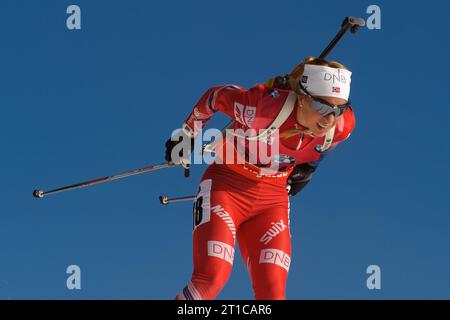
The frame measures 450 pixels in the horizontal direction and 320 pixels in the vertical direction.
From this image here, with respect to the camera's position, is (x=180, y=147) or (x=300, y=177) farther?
(x=300, y=177)

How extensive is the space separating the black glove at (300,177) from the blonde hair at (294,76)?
1257 mm

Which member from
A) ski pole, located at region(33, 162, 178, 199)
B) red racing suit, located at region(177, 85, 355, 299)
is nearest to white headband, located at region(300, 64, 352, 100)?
red racing suit, located at region(177, 85, 355, 299)

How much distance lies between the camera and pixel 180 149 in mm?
8922

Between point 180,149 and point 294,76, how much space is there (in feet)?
5.18

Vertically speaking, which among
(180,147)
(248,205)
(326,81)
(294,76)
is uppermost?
(294,76)

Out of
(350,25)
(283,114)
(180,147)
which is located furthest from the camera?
(180,147)

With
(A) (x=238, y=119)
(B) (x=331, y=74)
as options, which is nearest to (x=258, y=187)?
(A) (x=238, y=119)

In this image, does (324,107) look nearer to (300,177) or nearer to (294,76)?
(294,76)

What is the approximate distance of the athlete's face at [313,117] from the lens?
316 inches

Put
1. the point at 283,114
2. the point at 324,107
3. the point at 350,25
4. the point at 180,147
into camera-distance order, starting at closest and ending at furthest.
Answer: the point at 324,107, the point at 283,114, the point at 350,25, the point at 180,147

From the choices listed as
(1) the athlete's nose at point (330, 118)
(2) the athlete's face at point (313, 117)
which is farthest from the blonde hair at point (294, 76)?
(1) the athlete's nose at point (330, 118)

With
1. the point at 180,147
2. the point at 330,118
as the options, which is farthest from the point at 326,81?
the point at 180,147

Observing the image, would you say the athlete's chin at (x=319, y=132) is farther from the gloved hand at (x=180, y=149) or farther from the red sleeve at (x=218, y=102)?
the gloved hand at (x=180, y=149)

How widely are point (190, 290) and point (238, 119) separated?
1.89m
